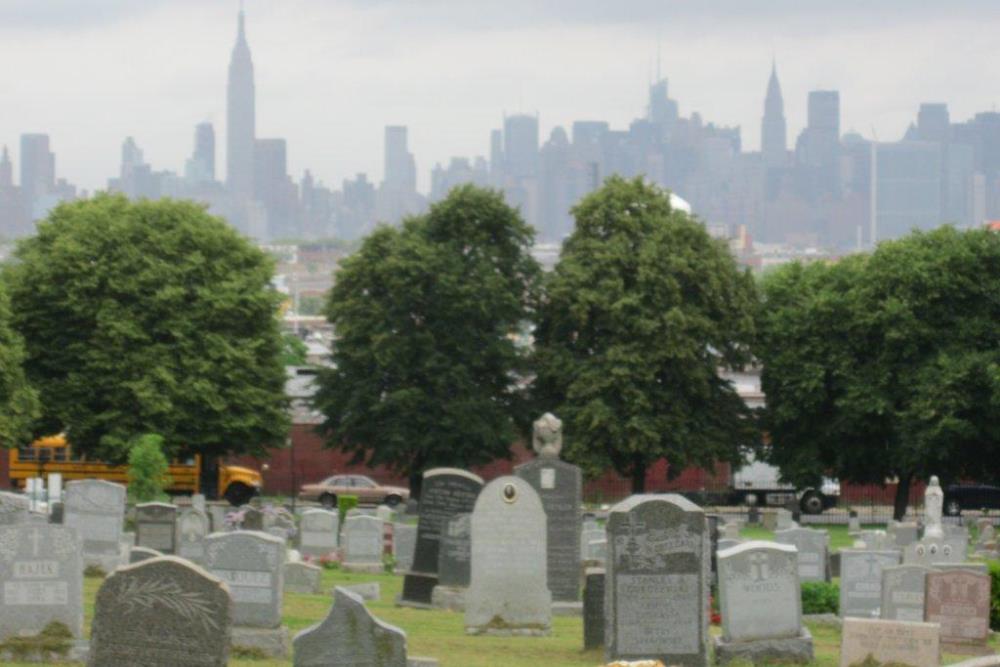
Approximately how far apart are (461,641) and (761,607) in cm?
356

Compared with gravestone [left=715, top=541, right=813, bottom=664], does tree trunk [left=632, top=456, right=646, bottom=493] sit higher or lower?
higher

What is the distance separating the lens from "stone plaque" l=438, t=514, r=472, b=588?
29.3m

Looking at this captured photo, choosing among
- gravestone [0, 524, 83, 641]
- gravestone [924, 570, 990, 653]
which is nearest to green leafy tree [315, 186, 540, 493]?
gravestone [924, 570, 990, 653]

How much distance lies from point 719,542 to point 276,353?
27442mm

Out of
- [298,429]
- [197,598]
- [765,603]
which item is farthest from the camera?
[298,429]

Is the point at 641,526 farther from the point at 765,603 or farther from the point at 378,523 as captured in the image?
the point at 378,523

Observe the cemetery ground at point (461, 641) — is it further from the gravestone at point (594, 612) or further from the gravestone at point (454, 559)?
the gravestone at point (454, 559)

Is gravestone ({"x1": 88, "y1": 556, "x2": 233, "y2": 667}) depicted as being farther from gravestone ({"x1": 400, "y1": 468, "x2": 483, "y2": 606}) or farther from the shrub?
the shrub

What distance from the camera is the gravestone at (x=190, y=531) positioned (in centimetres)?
3244

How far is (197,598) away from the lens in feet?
61.1

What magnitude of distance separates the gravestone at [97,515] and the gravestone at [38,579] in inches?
417

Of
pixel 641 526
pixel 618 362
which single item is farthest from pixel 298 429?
pixel 641 526

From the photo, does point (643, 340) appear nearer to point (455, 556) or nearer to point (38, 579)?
point (455, 556)

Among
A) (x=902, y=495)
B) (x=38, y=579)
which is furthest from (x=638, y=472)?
(x=38, y=579)
